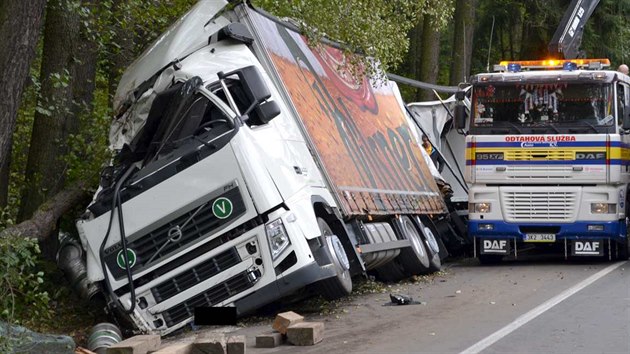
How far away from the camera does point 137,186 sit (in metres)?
12.0

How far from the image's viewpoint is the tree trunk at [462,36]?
29.0m

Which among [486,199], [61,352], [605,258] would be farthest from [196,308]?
[605,258]

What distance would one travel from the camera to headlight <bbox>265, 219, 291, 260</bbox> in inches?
466

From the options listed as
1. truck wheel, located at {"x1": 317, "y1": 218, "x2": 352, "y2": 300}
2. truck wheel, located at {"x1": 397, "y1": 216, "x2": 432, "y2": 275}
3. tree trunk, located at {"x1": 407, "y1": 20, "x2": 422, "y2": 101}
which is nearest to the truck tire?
truck wheel, located at {"x1": 397, "y1": 216, "x2": 432, "y2": 275}

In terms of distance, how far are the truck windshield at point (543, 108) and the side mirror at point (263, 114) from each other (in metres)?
6.86

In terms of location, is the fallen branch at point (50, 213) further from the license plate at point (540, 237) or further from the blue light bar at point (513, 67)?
the blue light bar at point (513, 67)

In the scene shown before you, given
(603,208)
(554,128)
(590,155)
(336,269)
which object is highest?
(554,128)

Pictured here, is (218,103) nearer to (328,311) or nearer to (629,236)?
(328,311)

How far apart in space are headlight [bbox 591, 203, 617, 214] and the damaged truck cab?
4768mm

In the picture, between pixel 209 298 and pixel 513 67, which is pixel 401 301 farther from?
pixel 513 67

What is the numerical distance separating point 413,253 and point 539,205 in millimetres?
2952

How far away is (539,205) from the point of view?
18578mm

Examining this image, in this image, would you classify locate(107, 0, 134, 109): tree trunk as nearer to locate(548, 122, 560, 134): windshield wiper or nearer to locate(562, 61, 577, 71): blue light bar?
locate(548, 122, 560, 134): windshield wiper

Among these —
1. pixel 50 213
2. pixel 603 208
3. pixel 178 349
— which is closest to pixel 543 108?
pixel 603 208
